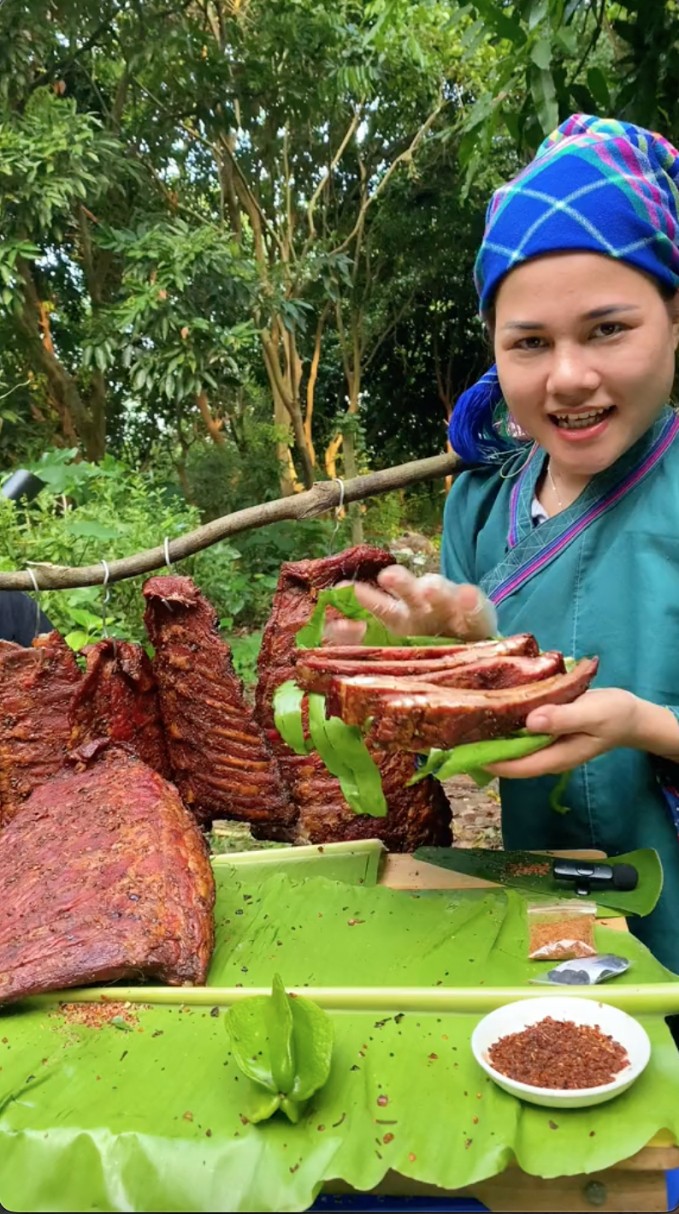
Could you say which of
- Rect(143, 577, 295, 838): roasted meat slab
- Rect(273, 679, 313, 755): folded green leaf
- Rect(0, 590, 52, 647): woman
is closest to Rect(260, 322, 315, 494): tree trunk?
Rect(0, 590, 52, 647): woman

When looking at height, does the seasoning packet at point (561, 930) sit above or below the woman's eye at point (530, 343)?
below

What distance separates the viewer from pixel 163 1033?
1.73 meters

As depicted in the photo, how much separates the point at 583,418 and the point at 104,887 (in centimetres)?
153

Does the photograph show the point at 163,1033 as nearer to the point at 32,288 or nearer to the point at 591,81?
the point at 591,81

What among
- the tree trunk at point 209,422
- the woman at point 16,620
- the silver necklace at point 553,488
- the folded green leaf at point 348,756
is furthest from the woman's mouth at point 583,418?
the tree trunk at point 209,422

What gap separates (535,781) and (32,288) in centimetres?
831

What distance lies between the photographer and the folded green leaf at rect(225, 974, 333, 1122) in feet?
4.80

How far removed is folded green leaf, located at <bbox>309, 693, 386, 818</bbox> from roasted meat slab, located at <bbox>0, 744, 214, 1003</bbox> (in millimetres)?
483

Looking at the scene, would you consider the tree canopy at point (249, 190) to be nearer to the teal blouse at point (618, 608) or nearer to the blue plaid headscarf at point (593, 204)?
the blue plaid headscarf at point (593, 204)

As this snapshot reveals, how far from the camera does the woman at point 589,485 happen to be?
1.75 metres

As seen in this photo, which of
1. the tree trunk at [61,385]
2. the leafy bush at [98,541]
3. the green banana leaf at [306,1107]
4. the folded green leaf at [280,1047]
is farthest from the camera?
the tree trunk at [61,385]

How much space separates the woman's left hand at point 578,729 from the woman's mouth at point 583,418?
619 mm

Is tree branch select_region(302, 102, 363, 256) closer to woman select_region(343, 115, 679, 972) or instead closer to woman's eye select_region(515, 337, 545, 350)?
woman select_region(343, 115, 679, 972)

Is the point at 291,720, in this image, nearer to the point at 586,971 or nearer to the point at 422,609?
the point at 422,609
